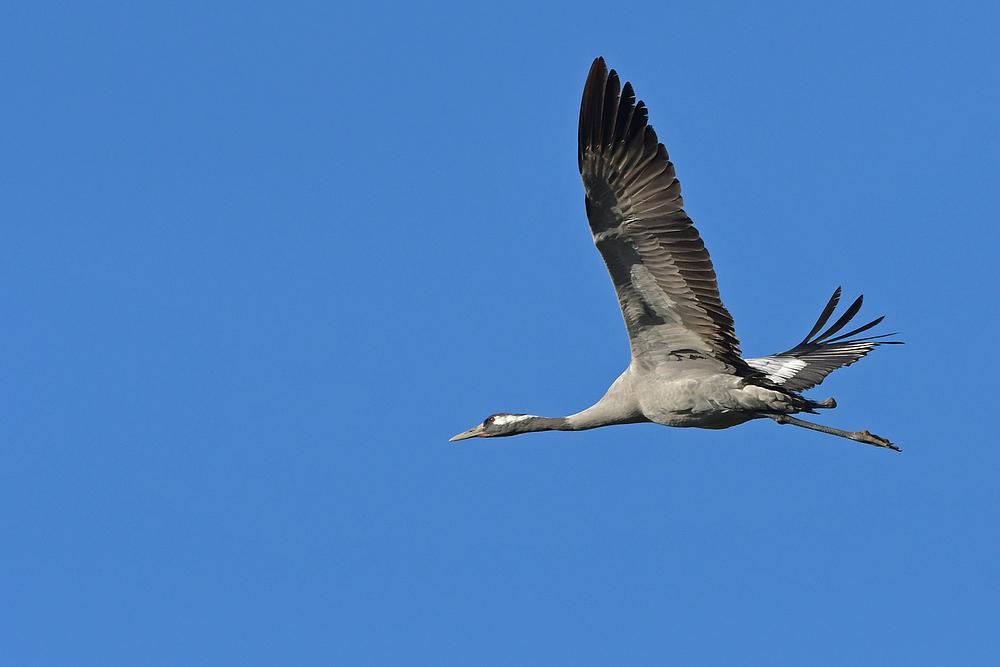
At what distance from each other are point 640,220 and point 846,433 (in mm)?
3778

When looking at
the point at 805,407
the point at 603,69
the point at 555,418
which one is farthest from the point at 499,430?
the point at 603,69

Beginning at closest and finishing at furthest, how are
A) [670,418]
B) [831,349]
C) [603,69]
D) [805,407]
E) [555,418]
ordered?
[603,69] → [805,407] → [670,418] → [555,418] → [831,349]

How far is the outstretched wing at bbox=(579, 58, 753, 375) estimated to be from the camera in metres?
10.2

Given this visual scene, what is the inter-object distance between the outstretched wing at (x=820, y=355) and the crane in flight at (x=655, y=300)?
0.33 metres

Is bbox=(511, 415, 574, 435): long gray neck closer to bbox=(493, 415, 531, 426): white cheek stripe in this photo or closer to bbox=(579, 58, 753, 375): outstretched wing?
bbox=(493, 415, 531, 426): white cheek stripe

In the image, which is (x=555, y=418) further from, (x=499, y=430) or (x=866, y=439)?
(x=866, y=439)

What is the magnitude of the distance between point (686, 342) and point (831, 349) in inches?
166

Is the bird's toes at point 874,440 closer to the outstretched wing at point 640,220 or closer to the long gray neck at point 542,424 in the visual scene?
the outstretched wing at point 640,220

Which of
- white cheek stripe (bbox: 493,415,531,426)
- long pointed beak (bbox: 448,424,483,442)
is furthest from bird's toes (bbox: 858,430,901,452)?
long pointed beak (bbox: 448,424,483,442)

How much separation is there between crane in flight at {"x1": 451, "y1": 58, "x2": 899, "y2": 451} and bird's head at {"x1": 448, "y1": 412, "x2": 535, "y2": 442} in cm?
3

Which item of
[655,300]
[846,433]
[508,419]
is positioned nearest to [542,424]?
[508,419]

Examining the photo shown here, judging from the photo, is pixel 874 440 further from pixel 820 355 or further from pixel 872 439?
pixel 820 355

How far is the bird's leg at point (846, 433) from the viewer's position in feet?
38.2

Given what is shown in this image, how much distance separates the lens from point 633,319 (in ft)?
38.1
